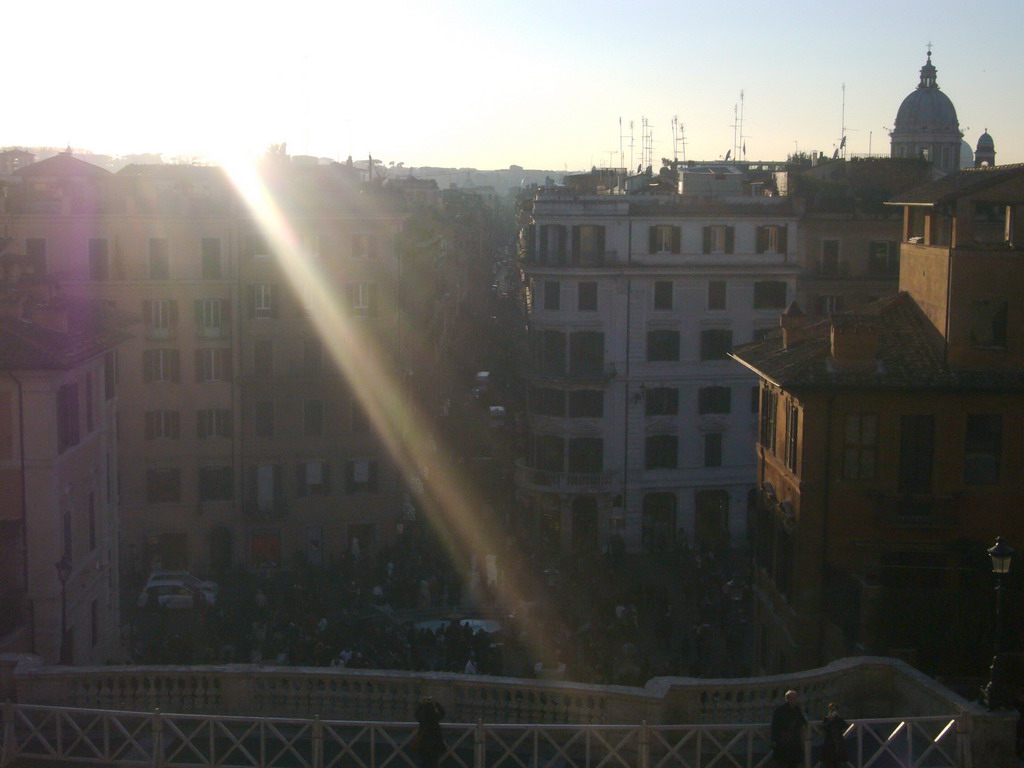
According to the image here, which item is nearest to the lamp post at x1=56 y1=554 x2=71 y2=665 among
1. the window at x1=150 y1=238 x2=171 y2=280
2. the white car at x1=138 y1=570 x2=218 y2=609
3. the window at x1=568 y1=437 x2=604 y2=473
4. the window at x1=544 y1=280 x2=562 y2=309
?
the white car at x1=138 y1=570 x2=218 y2=609

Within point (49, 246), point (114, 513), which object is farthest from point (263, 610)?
point (49, 246)

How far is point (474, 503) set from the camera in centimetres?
5550

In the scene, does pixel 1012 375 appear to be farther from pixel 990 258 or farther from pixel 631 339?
pixel 631 339

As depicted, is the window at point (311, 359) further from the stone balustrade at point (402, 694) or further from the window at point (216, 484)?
the stone balustrade at point (402, 694)

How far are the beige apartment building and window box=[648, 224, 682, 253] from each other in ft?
31.0

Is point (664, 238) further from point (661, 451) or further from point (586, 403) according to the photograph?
point (661, 451)

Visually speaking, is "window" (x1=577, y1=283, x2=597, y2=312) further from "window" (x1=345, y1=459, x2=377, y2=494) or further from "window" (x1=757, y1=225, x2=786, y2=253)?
"window" (x1=345, y1=459, x2=377, y2=494)

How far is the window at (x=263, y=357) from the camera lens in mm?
48688

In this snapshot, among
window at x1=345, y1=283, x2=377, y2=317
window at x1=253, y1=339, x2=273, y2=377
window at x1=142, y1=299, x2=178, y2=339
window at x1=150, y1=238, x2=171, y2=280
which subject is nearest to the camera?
window at x1=142, y1=299, x2=178, y2=339

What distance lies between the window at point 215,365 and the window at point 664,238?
1546 cm

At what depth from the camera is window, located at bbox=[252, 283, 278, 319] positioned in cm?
4872

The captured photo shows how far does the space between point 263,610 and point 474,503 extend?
18.7 meters

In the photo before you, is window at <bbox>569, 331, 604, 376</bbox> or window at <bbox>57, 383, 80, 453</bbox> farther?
window at <bbox>569, 331, 604, 376</bbox>

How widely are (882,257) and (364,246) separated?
19121mm
